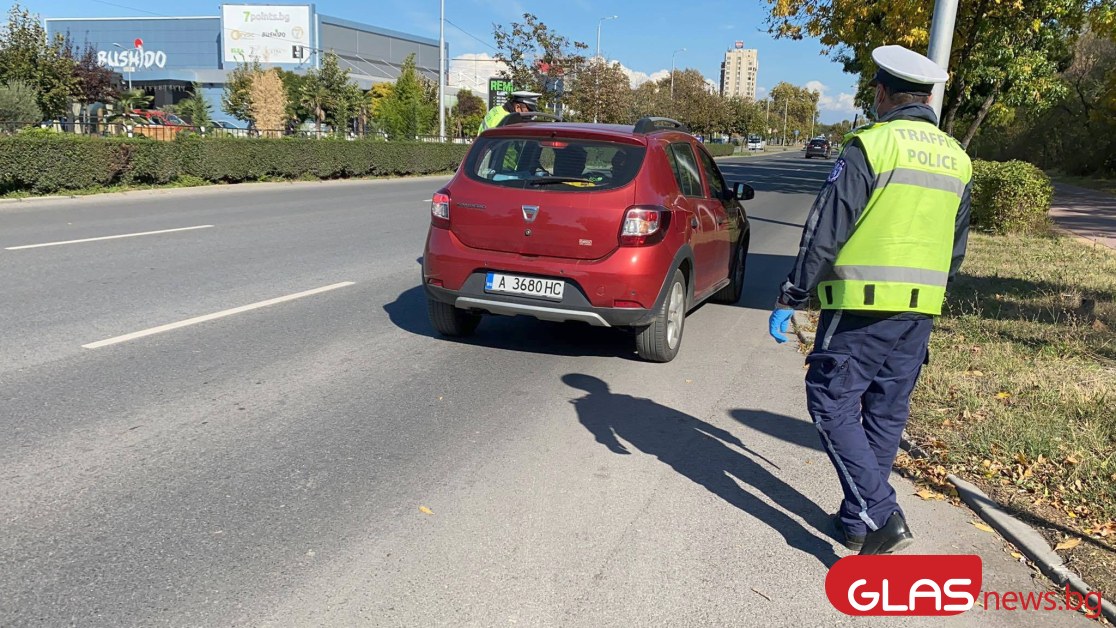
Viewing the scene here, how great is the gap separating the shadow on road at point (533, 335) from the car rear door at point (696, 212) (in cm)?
80

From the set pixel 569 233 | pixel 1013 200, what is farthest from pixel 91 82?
pixel 569 233

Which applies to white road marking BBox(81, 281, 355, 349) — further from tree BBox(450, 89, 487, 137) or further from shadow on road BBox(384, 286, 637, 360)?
tree BBox(450, 89, 487, 137)

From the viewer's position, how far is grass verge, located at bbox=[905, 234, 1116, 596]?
385cm

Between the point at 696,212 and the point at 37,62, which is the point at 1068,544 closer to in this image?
the point at 696,212

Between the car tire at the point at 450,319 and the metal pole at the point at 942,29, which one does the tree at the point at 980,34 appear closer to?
the metal pole at the point at 942,29

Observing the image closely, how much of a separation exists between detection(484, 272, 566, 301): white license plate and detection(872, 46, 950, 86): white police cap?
2867 mm

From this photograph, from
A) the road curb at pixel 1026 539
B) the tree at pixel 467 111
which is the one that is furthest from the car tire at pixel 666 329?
the tree at pixel 467 111

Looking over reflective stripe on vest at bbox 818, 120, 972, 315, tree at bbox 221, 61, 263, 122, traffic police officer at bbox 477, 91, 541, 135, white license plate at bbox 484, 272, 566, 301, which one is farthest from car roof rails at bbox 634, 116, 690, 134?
tree at bbox 221, 61, 263, 122

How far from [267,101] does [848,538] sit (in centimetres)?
4386

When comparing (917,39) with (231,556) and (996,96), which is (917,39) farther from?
(231,556)

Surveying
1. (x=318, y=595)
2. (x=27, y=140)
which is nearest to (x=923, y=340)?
(x=318, y=595)

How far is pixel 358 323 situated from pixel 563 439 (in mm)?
2990

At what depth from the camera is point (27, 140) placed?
16047 mm

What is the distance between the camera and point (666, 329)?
20.1 feet
